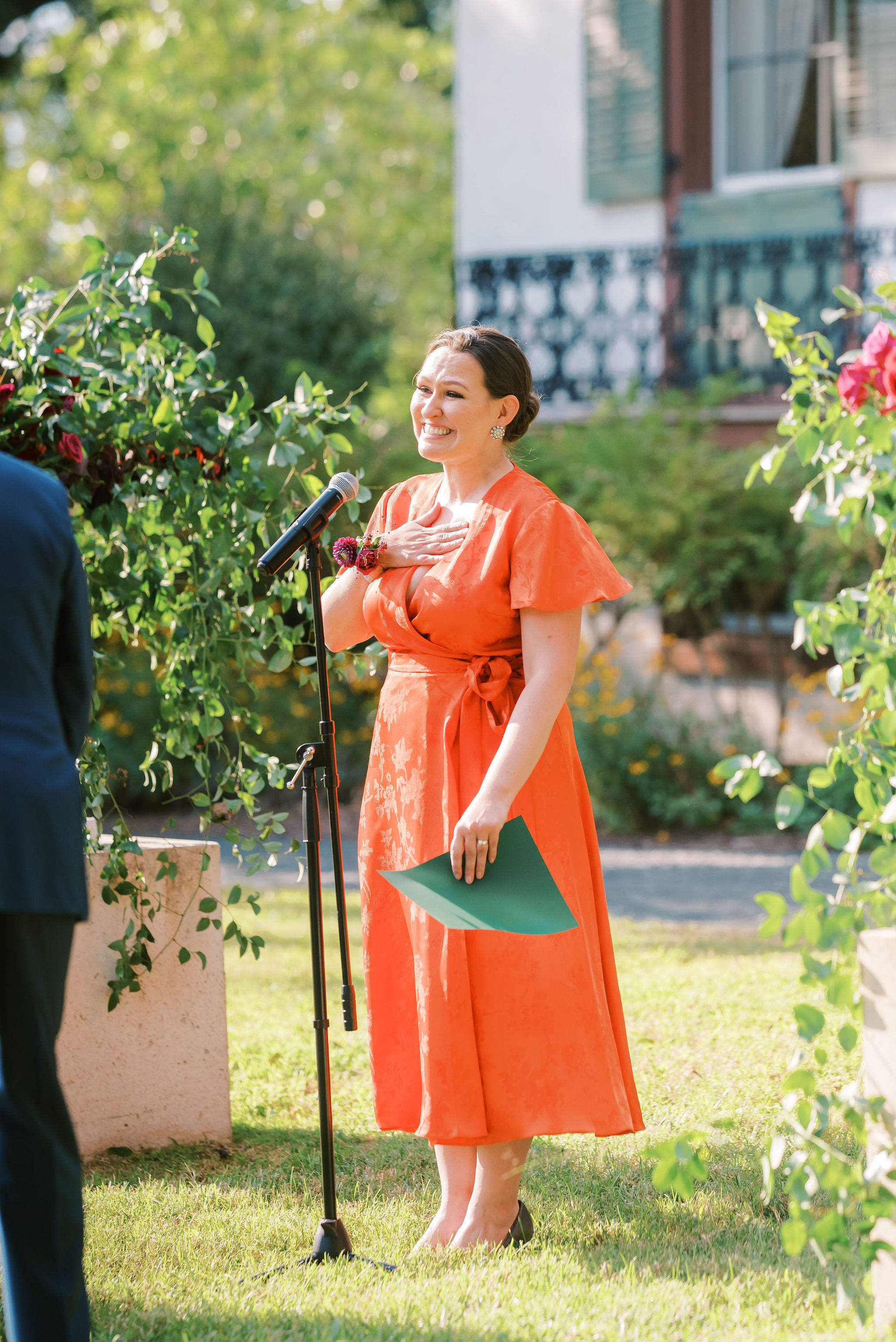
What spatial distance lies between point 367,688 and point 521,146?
4.60 metres

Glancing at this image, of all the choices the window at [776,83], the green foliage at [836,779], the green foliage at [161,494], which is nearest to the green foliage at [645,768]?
the window at [776,83]

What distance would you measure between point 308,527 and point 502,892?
0.86m

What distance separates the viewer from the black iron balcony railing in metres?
10.4

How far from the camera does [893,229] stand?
10062 millimetres

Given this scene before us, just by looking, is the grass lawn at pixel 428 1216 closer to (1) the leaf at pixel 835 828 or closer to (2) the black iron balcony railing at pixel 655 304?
(1) the leaf at pixel 835 828

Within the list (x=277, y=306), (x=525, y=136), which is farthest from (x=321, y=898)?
(x=277, y=306)

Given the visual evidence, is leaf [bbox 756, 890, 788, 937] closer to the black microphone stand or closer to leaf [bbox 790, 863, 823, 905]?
leaf [bbox 790, 863, 823, 905]

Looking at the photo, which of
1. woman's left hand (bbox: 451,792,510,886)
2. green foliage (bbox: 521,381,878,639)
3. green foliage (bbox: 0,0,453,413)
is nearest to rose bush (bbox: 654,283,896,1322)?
woman's left hand (bbox: 451,792,510,886)

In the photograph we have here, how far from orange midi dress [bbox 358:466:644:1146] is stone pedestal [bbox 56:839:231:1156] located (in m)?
0.89

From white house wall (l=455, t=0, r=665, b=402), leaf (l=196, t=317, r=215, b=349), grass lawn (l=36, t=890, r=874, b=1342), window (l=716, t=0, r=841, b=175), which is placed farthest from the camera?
window (l=716, t=0, r=841, b=175)

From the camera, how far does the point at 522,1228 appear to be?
10.4ft

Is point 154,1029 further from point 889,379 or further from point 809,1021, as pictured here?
point 889,379

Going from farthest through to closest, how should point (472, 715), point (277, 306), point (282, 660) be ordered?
point (277, 306) → point (282, 660) → point (472, 715)

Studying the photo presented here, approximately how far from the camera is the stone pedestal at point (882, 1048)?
7.68 feet
